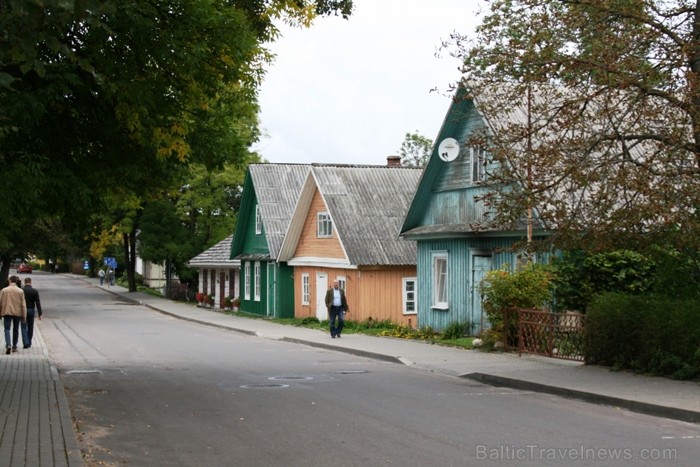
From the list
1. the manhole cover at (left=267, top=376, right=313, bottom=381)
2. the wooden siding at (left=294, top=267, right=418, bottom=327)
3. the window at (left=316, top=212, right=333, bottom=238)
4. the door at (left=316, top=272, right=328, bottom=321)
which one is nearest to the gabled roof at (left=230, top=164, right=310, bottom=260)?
the door at (left=316, top=272, right=328, bottom=321)

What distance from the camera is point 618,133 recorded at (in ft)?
49.1

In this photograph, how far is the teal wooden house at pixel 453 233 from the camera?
25922 mm

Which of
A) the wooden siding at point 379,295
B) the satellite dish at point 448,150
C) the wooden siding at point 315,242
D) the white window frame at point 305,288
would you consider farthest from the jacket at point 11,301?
the white window frame at point 305,288

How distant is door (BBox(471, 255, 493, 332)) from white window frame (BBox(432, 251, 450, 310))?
188 centimetres

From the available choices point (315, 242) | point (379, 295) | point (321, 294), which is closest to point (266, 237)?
point (315, 242)

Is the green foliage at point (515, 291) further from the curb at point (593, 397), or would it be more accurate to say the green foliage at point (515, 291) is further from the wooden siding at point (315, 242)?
the wooden siding at point (315, 242)

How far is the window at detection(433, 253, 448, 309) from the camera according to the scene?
28.5m

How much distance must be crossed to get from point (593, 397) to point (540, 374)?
2937 millimetres

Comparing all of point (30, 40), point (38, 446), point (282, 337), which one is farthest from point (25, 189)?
point (282, 337)

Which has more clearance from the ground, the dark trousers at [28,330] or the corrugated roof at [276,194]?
the corrugated roof at [276,194]

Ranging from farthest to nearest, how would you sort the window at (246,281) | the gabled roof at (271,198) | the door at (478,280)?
1. the window at (246,281)
2. the gabled roof at (271,198)
3. the door at (478,280)

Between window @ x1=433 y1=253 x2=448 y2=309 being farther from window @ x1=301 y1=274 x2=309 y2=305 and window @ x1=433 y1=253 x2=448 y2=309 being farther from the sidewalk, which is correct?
window @ x1=301 y1=274 x2=309 y2=305

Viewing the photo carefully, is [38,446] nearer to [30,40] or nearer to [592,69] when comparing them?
[30,40]

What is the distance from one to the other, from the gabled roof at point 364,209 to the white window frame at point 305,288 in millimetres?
1551
